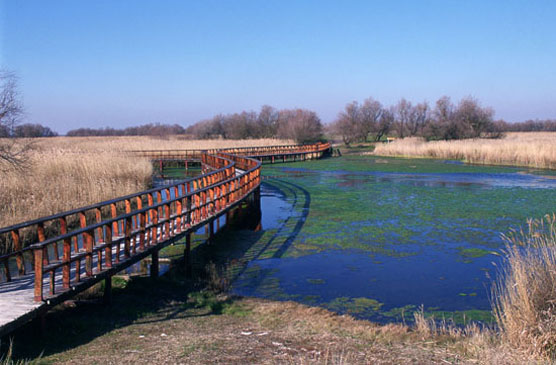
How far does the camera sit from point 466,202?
18406mm

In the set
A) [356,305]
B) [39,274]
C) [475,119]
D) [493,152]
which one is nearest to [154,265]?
[39,274]

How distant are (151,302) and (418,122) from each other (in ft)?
267

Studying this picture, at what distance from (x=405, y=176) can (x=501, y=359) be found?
2428 cm

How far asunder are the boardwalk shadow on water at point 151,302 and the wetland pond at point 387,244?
0.14 metres

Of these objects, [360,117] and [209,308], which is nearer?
[209,308]

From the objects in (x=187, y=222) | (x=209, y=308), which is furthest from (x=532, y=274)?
(x=187, y=222)

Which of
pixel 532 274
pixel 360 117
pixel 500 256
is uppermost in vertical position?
pixel 360 117

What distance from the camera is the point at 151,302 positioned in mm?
7613

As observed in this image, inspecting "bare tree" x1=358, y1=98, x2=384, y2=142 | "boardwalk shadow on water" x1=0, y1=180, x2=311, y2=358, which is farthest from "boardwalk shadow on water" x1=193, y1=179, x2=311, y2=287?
"bare tree" x1=358, y1=98, x2=384, y2=142

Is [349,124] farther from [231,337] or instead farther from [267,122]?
[231,337]

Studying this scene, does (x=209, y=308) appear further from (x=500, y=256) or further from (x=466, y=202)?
(x=466, y=202)

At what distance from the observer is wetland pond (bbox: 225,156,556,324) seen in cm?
845

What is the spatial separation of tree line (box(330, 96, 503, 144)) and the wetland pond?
3246cm

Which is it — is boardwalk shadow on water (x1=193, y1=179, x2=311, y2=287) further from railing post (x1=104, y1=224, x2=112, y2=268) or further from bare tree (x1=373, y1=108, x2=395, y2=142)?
bare tree (x1=373, y1=108, x2=395, y2=142)
